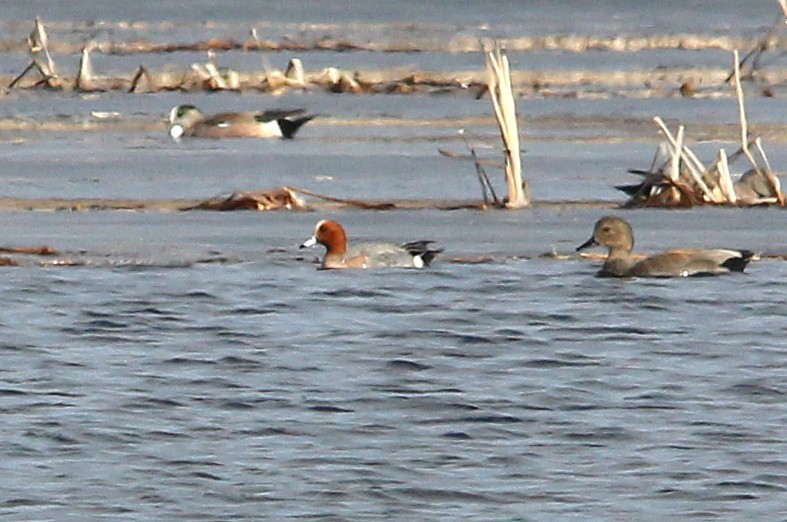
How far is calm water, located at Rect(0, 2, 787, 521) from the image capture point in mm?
6281

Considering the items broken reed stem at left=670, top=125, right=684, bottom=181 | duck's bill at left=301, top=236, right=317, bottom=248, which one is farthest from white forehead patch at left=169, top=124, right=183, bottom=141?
duck's bill at left=301, top=236, right=317, bottom=248

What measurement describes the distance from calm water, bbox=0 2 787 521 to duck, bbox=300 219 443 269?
75 mm

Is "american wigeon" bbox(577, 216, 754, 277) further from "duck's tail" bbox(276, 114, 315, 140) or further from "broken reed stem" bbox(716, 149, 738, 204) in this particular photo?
"duck's tail" bbox(276, 114, 315, 140)

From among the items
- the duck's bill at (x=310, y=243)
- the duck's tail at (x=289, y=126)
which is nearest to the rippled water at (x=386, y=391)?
the duck's bill at (x=310, y=243)

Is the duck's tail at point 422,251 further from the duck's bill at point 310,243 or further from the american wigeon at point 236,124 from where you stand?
the american wigeon at point 236,124

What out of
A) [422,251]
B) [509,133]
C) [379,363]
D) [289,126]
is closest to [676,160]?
[509,133]

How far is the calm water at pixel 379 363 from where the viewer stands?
628cm

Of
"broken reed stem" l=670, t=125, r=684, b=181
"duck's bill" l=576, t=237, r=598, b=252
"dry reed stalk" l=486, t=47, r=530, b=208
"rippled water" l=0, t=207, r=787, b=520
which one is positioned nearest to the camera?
"rippled water" l=0, t=207, r=787, b=520

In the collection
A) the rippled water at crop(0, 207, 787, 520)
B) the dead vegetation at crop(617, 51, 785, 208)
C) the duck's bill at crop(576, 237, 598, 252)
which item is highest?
the dead vegetation at crop(617, 51, 785, 208)

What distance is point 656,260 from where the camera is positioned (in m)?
10.7

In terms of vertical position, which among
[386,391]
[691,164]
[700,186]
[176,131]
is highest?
[176,131]

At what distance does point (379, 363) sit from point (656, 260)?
2.67m

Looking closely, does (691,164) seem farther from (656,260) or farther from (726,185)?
(656,260)

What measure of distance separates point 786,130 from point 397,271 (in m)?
8.26
